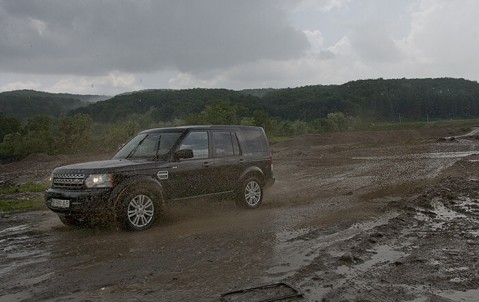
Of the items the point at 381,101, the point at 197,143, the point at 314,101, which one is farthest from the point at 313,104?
the point at 197,143

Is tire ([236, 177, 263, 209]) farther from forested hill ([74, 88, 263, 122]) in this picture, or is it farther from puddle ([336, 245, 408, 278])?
forested hill ([74, 88, 263, 122])

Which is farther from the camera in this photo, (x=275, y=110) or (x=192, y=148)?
(x=275, y=110)

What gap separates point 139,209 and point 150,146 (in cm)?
153

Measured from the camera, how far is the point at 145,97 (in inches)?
5487

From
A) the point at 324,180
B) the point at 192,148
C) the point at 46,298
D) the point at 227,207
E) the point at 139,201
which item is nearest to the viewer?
the point at 46,298

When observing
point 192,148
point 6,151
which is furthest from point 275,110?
point 192,148

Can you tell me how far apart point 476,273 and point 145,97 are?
457 ft

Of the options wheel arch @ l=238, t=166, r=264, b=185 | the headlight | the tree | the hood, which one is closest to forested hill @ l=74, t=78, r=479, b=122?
the tree

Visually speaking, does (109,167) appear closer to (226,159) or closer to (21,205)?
(226,159)

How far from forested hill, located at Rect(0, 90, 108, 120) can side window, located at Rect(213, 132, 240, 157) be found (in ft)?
420

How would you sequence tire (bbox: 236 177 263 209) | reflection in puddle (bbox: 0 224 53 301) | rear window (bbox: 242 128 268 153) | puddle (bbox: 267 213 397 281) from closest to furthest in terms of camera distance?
reflection in puddle (bbox: 0 224 53 301) → puddle (bbox: 267 213 397 281) → tire (bbox: 236 177 263 209) → rear window (bbox: 242 128 268 153)

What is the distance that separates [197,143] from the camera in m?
9.27

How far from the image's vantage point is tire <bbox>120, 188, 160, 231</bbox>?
7852mm

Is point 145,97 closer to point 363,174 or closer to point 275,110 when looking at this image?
point 275,110
